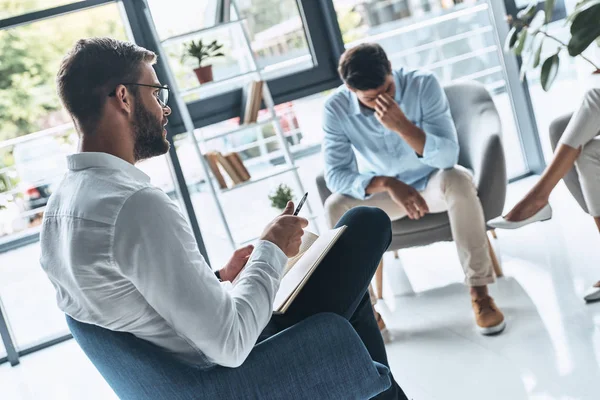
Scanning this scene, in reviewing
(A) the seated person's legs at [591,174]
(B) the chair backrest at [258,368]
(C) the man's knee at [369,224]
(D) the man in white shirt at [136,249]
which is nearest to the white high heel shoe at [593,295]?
(A) the seated person's legs at [591,174]

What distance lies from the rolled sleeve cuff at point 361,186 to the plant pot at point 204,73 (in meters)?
1.14

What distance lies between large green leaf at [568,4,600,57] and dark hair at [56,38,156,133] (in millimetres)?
1244

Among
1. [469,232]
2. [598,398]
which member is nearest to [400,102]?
[469,232]

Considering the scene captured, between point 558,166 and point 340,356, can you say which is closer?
point 340,356

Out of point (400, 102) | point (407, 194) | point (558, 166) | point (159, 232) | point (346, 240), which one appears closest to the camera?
point (159, 232)

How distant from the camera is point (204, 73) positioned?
3.61 meters

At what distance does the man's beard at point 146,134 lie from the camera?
4.50 feet

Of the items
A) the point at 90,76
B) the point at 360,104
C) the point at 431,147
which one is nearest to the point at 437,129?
the point at 431,147

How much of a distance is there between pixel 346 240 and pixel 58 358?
2561 millimetres

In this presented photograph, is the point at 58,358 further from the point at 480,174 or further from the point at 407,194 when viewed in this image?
the point at 480,174

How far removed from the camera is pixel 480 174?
9.13 feet

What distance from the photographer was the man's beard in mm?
1371

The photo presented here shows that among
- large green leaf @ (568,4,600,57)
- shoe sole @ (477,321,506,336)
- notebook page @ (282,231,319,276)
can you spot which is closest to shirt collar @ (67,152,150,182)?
notebook page @ (282,231,319,276)

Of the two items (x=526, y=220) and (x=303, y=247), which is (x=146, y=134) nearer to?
(x=303, y=247)
